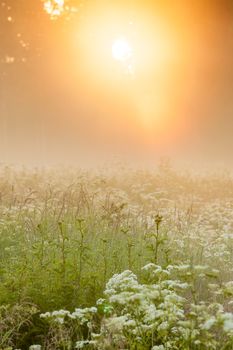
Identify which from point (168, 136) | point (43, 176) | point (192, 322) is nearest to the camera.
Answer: point (192, 322)

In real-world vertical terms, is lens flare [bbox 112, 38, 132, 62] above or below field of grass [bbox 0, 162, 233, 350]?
above

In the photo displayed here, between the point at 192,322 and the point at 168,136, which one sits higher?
the point at 168,136

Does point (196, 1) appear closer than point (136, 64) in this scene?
Yes

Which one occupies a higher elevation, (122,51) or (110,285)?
(122,51)

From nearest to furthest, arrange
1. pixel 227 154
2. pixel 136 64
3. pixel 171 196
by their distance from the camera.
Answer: pixel 171 196 < pixel 227 154 < pixel 136 64

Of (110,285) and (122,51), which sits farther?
(122,51)

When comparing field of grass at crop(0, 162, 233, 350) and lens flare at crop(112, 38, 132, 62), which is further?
lens flare at crop(112, 38, 132, 62)

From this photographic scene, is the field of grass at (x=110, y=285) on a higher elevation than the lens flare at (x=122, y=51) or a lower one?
lower

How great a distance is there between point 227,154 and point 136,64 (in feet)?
32.2

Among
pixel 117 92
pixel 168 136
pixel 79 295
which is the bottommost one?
pixel 79 295

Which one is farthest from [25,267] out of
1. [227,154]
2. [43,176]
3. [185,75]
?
[185,75]

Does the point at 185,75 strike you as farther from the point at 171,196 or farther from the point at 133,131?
the point at 171,196

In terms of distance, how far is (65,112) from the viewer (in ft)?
134

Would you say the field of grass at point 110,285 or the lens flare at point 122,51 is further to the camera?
the lens flare at point 122,51
